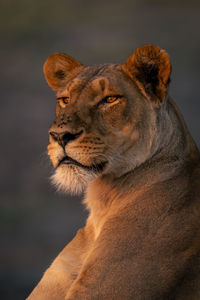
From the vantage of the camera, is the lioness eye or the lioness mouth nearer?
the lioness mouth

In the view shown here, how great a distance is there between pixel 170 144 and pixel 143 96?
410 mm

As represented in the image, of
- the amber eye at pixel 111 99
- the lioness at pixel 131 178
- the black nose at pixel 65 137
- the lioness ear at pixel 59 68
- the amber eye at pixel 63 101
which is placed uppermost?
the lioness ear at pixel 59 68

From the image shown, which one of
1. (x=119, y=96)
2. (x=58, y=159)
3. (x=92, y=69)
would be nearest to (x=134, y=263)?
(x=58, y=159)

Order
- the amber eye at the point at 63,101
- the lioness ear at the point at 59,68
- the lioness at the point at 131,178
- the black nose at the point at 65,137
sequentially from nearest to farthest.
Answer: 1. the lioness at the point at 131,178
2. the black nose at the point at 65,137
3. the amber eye at the point at 63,101
4. the lioness ear at the point at 59,68

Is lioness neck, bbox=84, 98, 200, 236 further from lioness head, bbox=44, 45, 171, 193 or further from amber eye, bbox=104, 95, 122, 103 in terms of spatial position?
amber eye, bbox=104, 95, 122, 103

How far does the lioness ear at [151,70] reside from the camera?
4418 mm

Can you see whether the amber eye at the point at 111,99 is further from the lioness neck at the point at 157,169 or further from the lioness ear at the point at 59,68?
the lioness ear at the point at 59,68

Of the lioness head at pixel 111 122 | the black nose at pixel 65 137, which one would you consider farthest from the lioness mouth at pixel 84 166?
the black nose at pixel 65 137

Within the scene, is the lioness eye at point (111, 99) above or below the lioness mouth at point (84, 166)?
above

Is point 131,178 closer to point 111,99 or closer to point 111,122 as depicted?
point 111,122

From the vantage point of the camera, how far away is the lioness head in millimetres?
4227

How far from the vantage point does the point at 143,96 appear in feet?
14.6

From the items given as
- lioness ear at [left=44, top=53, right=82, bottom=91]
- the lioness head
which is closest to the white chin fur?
the lioness head

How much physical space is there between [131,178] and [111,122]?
458 millimetres
